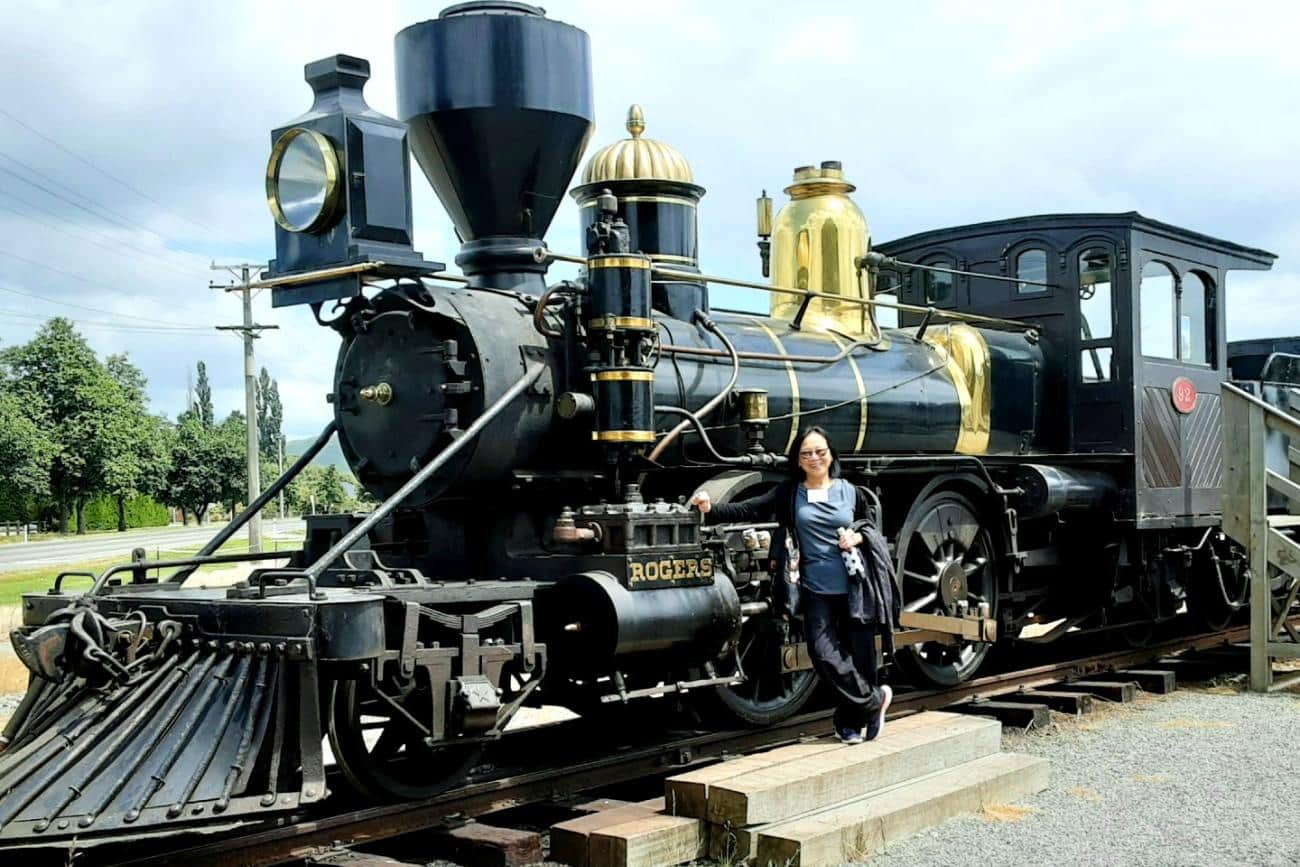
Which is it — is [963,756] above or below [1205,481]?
below

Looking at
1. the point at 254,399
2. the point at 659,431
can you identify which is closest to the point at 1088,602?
the point at 659,431

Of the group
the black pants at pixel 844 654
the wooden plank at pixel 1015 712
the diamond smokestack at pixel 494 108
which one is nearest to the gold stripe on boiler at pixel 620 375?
the diamond smokestack at pixel 494 108

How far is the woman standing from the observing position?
18.4 ft

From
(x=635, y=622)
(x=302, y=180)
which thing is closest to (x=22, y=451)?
(x=302, y=180)

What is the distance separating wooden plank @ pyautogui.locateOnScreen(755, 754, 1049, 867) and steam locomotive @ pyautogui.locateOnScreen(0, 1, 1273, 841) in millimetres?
1033

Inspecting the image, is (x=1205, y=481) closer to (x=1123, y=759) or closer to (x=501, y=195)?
(x=1123, y=759)

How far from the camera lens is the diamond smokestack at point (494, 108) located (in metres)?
6.28

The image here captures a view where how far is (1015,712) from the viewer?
7.41m

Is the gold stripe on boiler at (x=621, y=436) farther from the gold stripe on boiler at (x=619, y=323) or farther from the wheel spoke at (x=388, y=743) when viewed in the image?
the wheel spoke at (x=388, y=743)

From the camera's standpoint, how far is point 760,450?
6539 millimetres

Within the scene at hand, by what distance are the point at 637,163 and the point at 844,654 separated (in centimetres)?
283

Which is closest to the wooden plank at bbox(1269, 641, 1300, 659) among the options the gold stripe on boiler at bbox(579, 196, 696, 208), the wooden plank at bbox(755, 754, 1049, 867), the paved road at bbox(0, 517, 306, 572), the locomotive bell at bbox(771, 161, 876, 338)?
the locomotive bell at bbox(771, 161, 876, 338)

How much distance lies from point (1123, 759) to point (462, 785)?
3.23 meters

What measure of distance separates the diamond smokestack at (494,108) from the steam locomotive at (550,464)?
18mm
